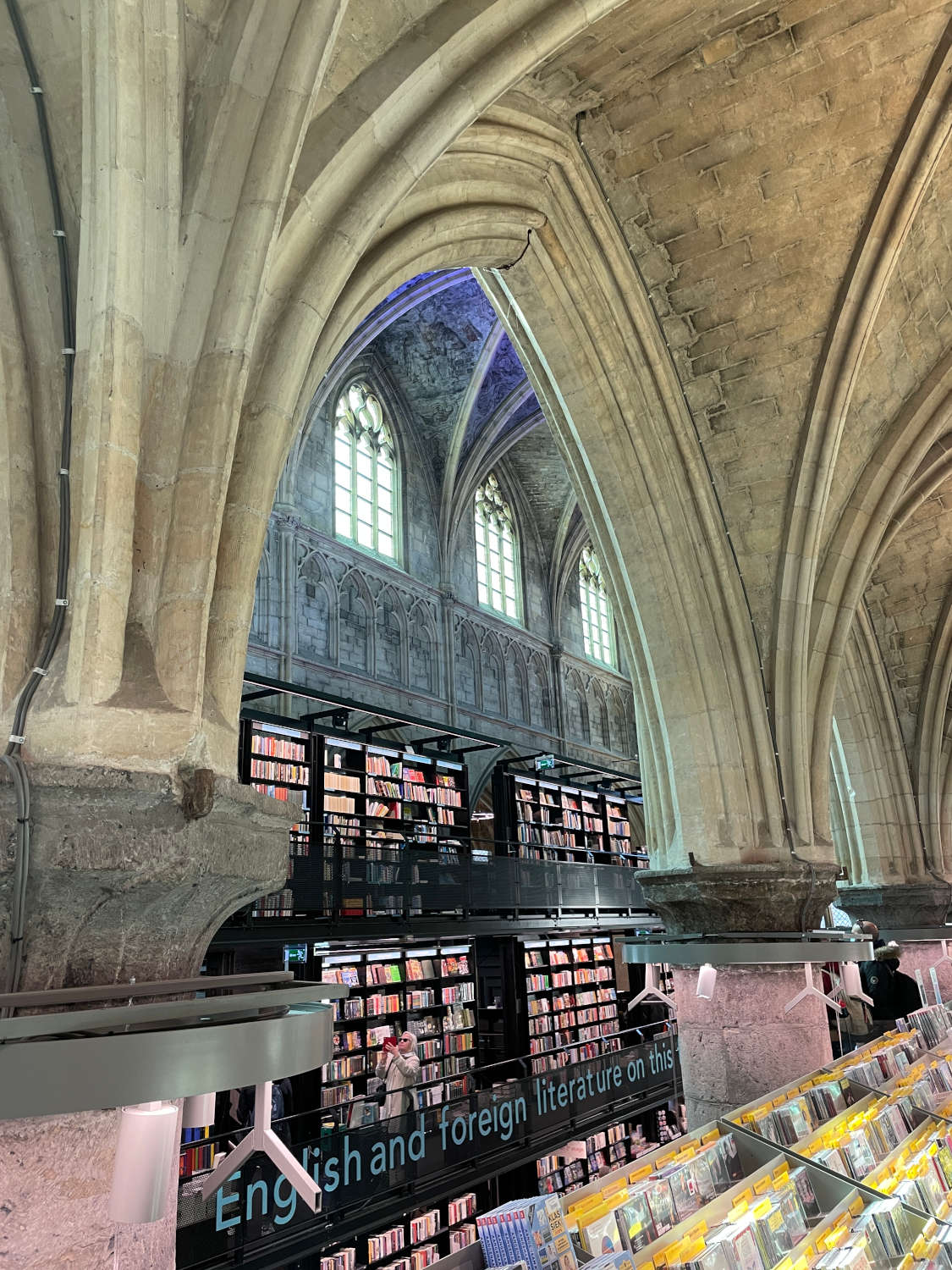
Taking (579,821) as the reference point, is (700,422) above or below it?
above

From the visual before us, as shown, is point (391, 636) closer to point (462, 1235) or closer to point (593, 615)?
point (593, 615)

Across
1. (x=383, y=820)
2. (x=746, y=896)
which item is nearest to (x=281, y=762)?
(x=383, y=820)

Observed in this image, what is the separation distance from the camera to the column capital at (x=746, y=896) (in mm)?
5984

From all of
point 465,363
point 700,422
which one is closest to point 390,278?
point 700,422

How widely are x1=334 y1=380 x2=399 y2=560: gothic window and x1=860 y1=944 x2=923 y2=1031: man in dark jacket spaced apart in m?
9.59

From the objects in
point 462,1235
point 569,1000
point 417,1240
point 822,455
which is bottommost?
point 462,1235

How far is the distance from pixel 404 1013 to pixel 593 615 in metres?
13.0

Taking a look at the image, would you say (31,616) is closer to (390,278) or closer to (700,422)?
(390,278)

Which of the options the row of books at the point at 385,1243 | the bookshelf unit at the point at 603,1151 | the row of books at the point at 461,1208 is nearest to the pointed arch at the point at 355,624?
the bookshelf unit at the point at 603,1151

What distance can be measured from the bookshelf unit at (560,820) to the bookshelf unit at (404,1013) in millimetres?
2057

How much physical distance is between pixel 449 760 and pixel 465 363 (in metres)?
7.84

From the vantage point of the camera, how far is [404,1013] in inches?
377

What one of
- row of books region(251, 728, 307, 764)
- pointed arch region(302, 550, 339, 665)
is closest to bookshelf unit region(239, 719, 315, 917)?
row of books region(251, 728, 307, 764)

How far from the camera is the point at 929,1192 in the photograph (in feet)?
11.9
